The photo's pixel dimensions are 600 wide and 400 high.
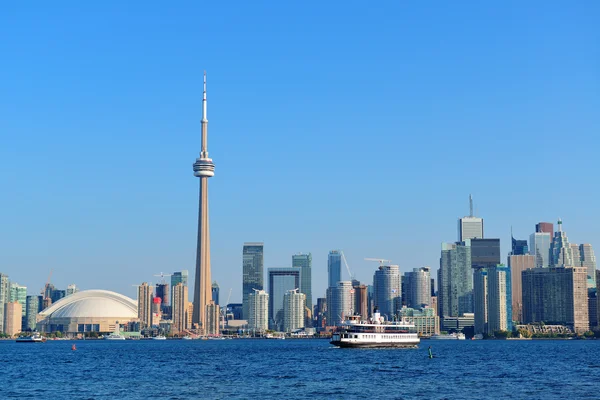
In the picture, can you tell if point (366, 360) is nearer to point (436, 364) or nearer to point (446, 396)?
point (436, 364)

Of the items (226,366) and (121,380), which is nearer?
(121,380)

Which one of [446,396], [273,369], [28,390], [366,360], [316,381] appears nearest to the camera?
[446,396]

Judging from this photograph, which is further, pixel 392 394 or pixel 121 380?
pixel 121 380

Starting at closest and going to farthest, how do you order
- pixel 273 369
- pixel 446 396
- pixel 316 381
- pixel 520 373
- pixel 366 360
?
pixel 446 396, pixel 316 381, pixel 520 373, pixel 273 369, pixel 366 360

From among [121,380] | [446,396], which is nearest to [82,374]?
[121,380]

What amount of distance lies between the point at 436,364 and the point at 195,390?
Answer: 68.6m

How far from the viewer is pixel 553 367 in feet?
495

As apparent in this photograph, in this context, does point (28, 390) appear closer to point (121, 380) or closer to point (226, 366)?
point (121, 380)

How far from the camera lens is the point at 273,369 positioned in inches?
5635

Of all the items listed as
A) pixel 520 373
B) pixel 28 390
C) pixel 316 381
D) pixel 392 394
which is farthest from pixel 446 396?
pixel 28 390

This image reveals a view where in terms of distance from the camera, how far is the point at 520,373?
134 m

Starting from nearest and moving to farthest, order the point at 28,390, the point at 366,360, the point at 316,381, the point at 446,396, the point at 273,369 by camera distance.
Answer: the point at 446,396 < the point at 28,390 < the point at 316,381 < the point at 273,369 < the point at 366,360

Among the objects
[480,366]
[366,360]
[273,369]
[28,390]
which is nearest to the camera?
[28,390]

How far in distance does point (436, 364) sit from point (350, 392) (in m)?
61.4
